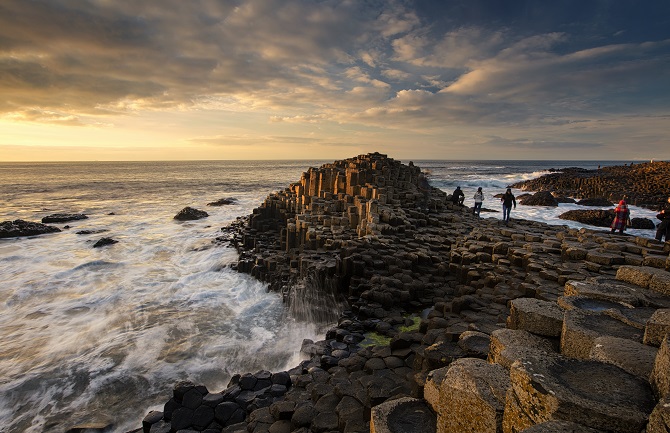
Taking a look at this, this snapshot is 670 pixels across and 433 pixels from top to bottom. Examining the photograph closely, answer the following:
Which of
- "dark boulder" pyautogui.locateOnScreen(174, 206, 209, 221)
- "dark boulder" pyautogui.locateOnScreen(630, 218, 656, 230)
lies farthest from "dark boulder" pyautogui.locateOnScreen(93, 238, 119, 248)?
"dark boulder" pyautogui.locateOnScreen(630, 218, 656, 230)

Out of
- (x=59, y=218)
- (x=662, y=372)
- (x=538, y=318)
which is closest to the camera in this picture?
(x=662, y=372)

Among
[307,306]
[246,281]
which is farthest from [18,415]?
[246,281]

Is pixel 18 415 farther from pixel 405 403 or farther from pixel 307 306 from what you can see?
pixel 405 403

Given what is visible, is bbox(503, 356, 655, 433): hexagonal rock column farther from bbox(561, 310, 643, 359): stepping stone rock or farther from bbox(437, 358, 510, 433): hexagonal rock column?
bbox(561, 310, 643, 359): stepping stone rock

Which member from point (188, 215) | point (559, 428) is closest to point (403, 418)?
point (559, 428)

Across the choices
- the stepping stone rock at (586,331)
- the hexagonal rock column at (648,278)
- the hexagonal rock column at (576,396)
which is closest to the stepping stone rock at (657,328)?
the stepping stone rock at (586,331)

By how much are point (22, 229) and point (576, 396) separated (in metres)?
25.5

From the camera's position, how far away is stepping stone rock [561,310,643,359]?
3.10 meters

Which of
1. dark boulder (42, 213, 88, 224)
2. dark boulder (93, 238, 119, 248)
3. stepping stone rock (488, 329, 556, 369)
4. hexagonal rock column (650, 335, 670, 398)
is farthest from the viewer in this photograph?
dark boulder (42, 213, 88, 224)

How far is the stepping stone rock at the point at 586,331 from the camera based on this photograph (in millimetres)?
3100

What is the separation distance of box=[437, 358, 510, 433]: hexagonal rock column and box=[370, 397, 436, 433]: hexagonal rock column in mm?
238

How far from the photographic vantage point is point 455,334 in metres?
5.33

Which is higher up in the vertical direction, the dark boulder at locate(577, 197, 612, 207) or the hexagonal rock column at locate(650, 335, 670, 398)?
the hexagonal rock column at locate(650, 335, 670, 398)

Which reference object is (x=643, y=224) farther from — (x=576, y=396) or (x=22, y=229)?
(x=22, y=229)
